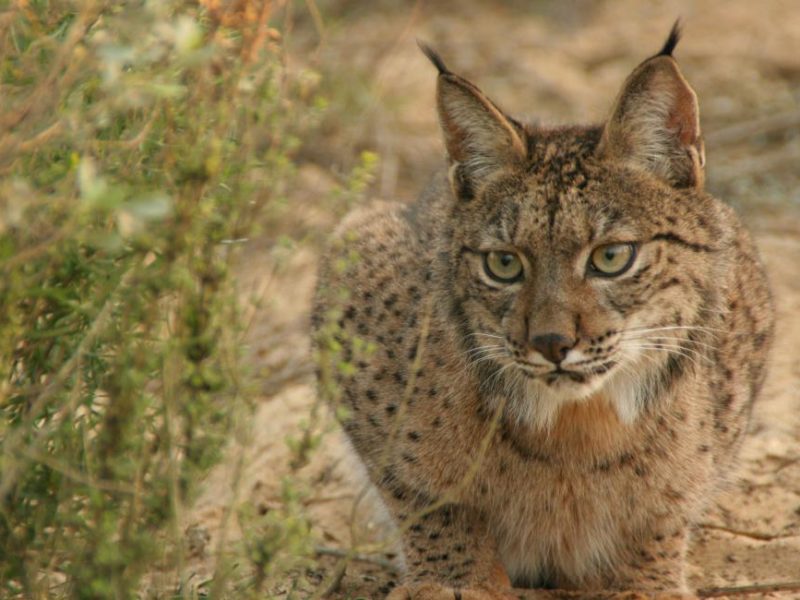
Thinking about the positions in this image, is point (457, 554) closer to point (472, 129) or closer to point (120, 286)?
point (472, 129)

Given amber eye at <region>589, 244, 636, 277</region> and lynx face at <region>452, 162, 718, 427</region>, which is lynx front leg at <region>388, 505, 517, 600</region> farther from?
amber eye at <region>589, 244, 636, 277</region>

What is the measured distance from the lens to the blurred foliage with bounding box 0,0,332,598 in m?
3.37

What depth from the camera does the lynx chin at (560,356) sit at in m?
4.32

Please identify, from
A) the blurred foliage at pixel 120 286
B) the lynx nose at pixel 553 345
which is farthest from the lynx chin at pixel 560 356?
the blurred foliage at pixel 120 286

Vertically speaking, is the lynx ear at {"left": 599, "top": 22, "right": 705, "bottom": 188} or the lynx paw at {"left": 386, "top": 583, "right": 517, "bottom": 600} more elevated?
the lynx ear at {"left": 599, "top": 22, "right": 705, "bottom": 188}

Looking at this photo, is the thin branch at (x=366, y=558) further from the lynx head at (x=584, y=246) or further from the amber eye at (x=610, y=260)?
the amber eye at (x=610, y=260)

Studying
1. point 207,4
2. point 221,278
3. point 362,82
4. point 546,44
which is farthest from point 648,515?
point 546,44

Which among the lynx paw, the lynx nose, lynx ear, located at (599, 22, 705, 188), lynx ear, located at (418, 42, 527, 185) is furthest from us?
the lynx paw

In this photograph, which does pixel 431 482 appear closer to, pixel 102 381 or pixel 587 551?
pixel 587 551

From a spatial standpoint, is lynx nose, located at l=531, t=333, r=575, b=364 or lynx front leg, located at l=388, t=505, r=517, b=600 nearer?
lynx nose, located at l=531, t=333, r=575, b=364

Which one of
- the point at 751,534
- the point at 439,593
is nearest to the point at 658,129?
the point at 439,593

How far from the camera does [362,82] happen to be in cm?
920

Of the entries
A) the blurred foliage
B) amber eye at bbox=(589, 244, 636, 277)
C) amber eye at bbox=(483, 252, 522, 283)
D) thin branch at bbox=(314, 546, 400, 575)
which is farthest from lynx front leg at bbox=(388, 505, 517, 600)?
the blurred foliage

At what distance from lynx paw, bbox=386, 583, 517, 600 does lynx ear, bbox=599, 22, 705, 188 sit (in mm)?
1645
